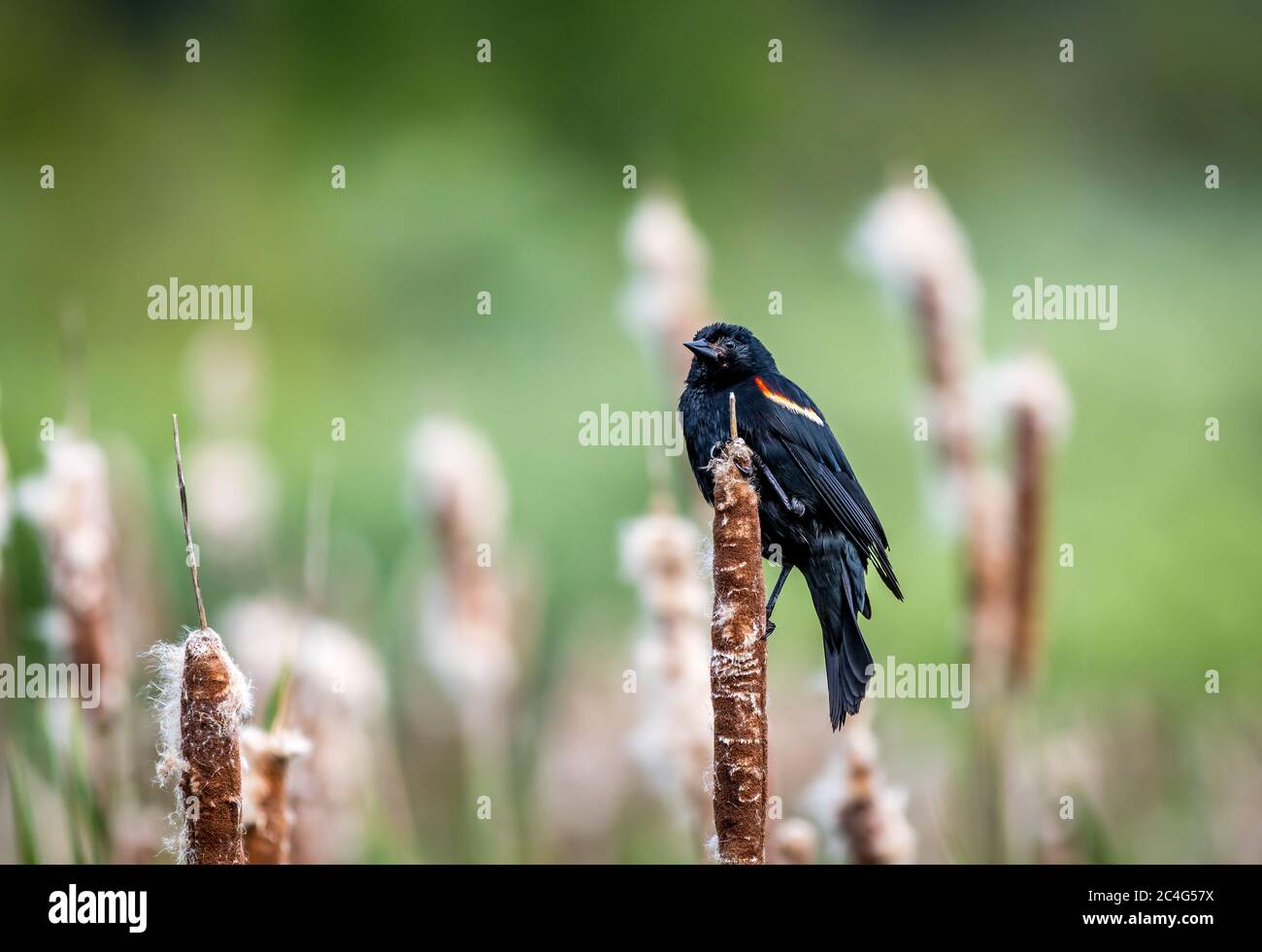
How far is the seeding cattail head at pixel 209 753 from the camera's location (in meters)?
1.82

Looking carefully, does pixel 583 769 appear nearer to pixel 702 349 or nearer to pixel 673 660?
pixel 673 660

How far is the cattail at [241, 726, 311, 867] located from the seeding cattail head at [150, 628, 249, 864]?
20 centimetres

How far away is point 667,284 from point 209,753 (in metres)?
1.78

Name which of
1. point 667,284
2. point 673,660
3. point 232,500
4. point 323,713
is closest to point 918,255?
point 667,284

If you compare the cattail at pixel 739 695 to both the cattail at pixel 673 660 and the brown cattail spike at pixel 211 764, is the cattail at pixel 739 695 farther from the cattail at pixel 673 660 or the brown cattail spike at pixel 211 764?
the brown cattail spike at pixel 211 764

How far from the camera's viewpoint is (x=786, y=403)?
3.04 meters

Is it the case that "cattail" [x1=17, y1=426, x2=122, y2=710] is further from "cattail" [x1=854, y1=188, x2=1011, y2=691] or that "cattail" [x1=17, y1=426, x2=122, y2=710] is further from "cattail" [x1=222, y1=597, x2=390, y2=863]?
"cattail" [x1=854, y1=188, x2=1011, y2=691]

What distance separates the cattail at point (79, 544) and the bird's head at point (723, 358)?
1401mm

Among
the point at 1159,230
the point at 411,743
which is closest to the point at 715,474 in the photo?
the point at 411,743

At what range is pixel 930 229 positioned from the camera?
2.99 m

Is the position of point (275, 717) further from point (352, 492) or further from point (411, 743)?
point (352, 492)

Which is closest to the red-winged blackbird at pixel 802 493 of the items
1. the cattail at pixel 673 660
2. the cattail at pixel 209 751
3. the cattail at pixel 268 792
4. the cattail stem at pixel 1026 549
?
the cattail at pixel 673 660

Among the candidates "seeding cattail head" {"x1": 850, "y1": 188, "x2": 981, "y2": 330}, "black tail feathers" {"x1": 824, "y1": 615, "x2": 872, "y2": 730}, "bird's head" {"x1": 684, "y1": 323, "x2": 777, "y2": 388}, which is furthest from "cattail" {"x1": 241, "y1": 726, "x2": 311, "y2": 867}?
"seeding cattail head" {"x1": 850, "y1": 188, "x2": 981, "y2": 330}

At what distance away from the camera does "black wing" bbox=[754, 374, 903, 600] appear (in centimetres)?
287
